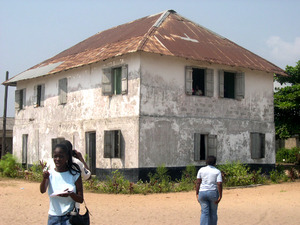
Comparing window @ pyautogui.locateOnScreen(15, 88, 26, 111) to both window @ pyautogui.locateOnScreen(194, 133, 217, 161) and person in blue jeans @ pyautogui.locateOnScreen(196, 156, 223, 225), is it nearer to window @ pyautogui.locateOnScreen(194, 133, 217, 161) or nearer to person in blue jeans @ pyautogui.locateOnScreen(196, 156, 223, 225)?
window @ pyautogui.locateOnScreen(194, 133, 217, 161)

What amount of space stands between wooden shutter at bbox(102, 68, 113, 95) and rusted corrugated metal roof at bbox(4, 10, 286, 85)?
0.60 metres

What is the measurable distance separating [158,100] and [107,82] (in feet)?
7.01

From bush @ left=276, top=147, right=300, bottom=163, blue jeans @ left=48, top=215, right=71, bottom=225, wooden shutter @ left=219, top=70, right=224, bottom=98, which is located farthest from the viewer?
bush @ left=276, top=147, right=300, bottom=163

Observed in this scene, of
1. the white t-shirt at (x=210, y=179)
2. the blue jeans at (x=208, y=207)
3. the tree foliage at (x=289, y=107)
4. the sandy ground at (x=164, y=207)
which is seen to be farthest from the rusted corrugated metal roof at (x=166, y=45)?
the blue jeans at (x=208, y=207)

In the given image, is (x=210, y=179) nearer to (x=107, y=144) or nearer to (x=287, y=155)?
(x=107, y=144)

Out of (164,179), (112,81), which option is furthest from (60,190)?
(112,81)

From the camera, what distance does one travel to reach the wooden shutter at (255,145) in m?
18.9

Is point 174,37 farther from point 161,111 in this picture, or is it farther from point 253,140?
point 253,140

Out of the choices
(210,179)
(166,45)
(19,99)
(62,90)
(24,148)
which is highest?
(166,45)

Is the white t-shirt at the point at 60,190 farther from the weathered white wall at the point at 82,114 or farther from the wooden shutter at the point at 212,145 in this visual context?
the wooden shutter at the point at 212,145

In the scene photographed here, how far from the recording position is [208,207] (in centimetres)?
746

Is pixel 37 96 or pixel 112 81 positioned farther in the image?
pixel 37 96

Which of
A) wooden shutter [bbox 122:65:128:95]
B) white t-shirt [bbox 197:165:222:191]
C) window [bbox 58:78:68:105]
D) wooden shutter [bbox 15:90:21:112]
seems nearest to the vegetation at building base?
wooden shutter [bbox 122:65:128:95]

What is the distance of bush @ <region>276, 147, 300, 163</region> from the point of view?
95.4 feet
